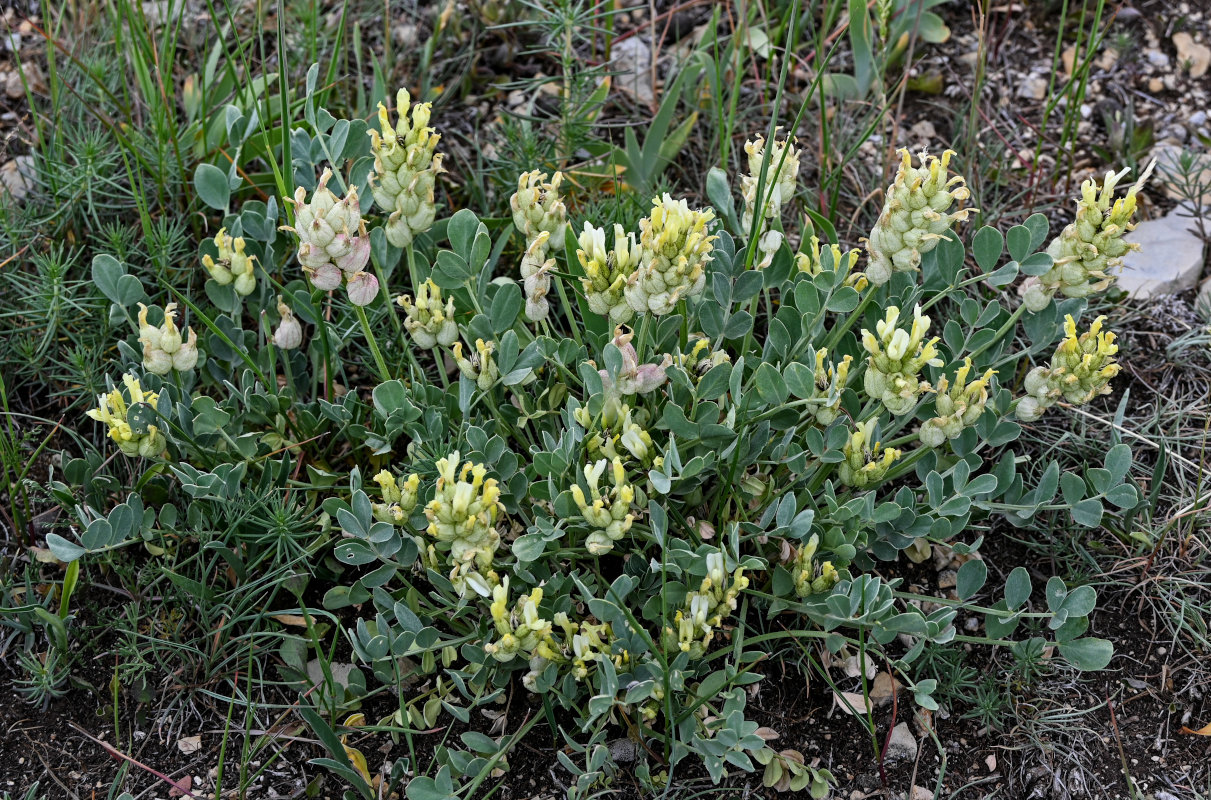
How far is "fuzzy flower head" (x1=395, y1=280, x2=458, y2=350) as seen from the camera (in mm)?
2115

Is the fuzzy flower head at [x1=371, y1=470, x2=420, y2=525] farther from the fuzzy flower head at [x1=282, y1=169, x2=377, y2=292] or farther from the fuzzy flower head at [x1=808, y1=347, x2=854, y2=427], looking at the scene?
the fuzzy flower head at [x1=808, y1=347, x2=854, y2=427]

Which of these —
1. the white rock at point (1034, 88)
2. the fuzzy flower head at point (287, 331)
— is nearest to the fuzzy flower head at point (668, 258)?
the fuzzy flower head at point (287, 331)

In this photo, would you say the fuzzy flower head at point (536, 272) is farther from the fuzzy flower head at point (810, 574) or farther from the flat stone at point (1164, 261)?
the flat stone at point (1164, 261)

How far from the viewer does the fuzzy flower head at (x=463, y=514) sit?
179 centimetres

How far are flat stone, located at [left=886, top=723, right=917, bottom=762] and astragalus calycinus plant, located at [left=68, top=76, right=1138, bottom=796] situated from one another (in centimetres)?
18

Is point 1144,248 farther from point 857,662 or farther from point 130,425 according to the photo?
point 130,425

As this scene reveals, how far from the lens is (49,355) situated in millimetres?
2600

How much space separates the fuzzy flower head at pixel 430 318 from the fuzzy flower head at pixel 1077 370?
110cm

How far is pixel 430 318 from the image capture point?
2.14 metres

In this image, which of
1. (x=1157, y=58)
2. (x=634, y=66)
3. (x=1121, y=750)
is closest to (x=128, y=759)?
(x=1121, y=750)

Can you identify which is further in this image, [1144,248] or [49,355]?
[1144,248]

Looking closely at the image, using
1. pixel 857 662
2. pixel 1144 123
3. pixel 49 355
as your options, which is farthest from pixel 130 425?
pixel 1144 123

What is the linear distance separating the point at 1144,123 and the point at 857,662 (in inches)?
75.6

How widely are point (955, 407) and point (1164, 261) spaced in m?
1.32
